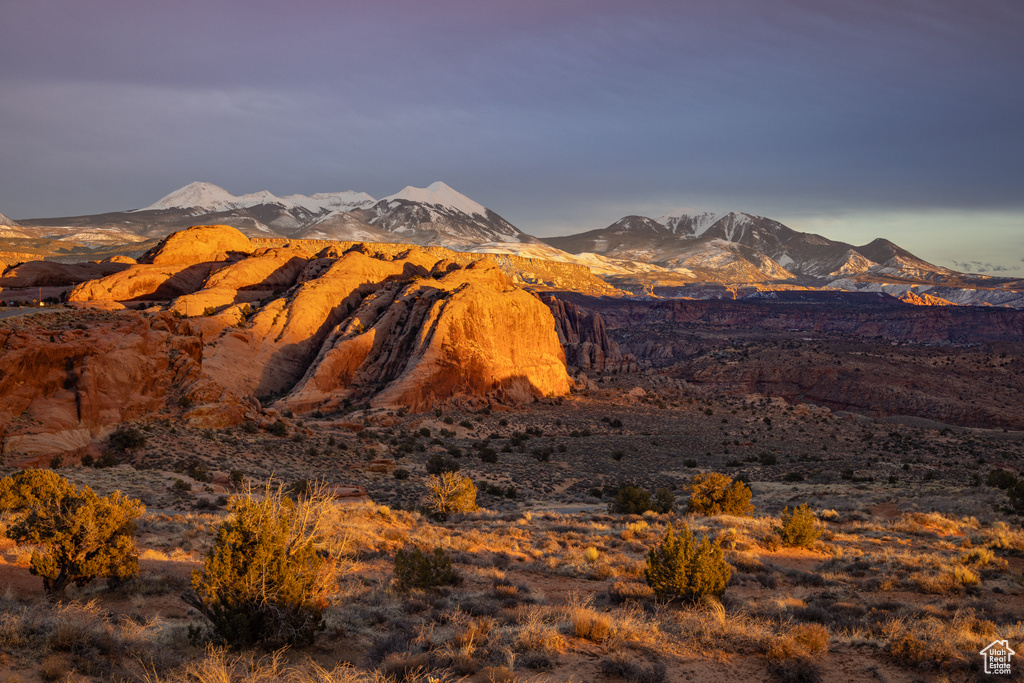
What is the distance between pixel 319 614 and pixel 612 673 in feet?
13.0

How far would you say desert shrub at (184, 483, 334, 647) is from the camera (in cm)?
769

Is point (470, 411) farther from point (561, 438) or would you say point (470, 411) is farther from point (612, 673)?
point (612, 673)

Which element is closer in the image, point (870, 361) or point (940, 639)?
point (940, 639)

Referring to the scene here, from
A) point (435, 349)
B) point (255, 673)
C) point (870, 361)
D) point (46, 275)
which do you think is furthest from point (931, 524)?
point (870, 361)

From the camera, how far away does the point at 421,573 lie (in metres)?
11.4

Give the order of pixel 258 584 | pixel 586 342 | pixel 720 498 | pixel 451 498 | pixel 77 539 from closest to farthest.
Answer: pixel 258 584, pixel 77 539, pixel 451 498, pixel 720 498, pixel 586 342

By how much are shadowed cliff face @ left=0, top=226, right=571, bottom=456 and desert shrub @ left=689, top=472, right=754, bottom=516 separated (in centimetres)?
2150

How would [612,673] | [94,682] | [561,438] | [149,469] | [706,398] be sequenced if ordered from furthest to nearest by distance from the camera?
[706,398] → [561,438] → [149,469] → [612,673] → [94,682]

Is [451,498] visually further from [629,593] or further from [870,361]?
[870,361]

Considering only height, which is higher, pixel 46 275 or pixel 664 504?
pixel 46 275

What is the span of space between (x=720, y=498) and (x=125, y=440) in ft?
75.3

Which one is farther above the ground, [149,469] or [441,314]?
[441,314]

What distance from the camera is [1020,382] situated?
74812 millimetres

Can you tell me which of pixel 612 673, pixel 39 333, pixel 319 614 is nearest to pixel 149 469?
pixel 39 333
